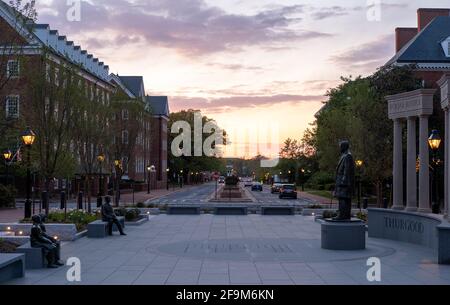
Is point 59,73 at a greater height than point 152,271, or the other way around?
point 59,73

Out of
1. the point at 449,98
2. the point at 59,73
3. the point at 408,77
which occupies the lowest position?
the point at 449,98

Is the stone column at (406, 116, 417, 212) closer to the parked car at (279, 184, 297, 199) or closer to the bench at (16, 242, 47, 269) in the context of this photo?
the bench at (16, 242, 47, 269)

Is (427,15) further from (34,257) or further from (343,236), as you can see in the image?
(34,257)

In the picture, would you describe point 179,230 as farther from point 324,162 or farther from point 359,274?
point 324,162

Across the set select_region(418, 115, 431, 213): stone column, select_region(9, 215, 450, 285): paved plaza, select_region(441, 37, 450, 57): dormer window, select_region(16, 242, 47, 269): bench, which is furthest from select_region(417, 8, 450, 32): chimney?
select_region(16, 242, 47, 269): bench

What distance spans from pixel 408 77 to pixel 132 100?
73.5ft

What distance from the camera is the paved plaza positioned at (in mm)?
13461

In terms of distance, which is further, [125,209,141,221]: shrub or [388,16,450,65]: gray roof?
[388,16,450,65]: gray roof

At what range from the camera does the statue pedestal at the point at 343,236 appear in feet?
61.7

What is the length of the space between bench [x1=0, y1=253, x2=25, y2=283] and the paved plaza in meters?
0.21

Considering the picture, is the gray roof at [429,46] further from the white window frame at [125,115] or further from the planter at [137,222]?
the planter at [137,222]
